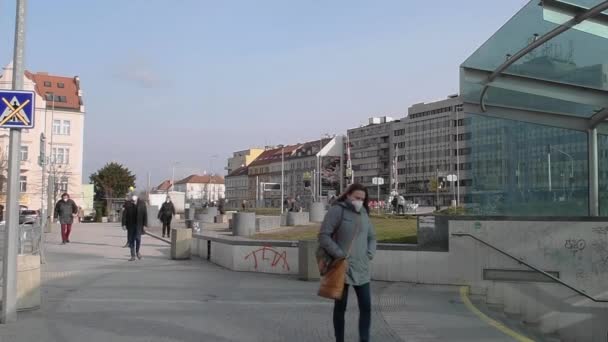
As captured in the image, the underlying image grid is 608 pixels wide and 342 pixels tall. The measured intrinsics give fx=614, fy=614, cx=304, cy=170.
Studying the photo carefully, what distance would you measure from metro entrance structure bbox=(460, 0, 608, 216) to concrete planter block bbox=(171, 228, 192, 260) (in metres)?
7.28

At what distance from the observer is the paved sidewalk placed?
6969 millimetres

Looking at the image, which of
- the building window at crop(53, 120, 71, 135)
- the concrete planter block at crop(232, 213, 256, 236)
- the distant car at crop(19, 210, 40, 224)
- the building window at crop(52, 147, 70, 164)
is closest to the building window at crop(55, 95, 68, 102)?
the building window at crop(53, 120, 71, 135)

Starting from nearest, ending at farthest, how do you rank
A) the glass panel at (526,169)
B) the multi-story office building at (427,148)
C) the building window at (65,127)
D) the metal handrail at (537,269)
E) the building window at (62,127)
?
the metal handrail at (537,269)
the glass panel at (526,169)
the building window at (62,127)
the building window at (65,127)
the multi-story office building at (427,148)

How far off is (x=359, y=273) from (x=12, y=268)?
4167 millimetres

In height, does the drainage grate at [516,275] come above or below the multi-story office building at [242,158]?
below

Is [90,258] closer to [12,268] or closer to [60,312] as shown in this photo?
[60,312]

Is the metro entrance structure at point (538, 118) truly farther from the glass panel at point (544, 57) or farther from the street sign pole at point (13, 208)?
the street sign pole at point (13, 208)

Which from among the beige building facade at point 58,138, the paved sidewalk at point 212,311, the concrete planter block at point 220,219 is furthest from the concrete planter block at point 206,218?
the beige building facade at point 58,138

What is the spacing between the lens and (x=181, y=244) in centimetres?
1583

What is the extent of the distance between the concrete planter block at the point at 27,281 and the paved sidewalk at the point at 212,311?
151mm

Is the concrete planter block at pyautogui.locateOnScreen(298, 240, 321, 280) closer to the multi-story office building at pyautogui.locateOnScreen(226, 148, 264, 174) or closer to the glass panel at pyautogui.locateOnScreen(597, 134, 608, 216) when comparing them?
the glass panel at pyautogui.locateOnScreen(597, 134, 608, 216)

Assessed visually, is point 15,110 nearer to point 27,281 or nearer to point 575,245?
point 27,281

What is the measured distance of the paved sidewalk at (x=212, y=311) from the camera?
6.97 meters

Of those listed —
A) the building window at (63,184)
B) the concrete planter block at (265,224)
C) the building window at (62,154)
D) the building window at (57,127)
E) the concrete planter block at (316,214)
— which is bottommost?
the concrete planter block at (265,224)
